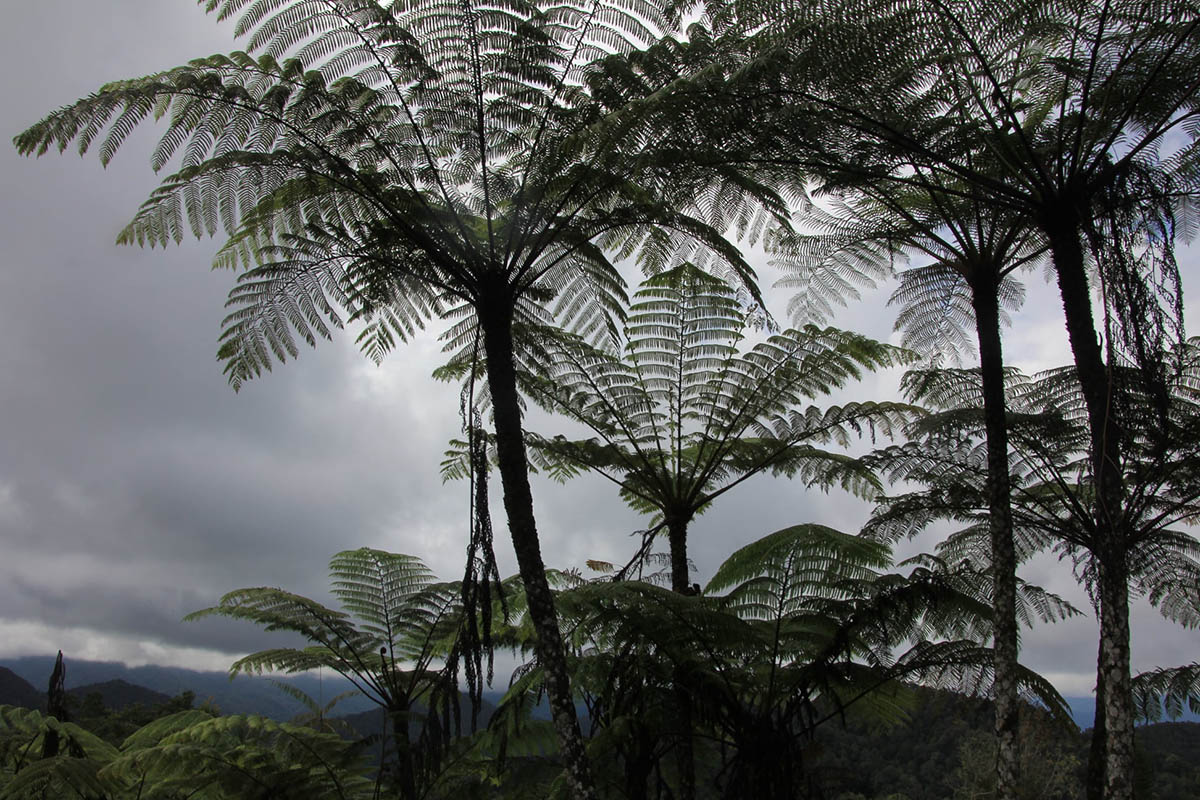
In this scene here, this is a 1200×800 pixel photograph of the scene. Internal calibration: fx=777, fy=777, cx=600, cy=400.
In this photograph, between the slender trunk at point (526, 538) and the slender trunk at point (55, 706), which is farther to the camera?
the slender trunk at point (55, 706)

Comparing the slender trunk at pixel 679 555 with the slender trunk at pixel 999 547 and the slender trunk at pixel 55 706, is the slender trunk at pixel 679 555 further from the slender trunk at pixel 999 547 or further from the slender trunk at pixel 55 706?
the slender trunk at pixel 55 706

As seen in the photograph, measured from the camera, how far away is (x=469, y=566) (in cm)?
351

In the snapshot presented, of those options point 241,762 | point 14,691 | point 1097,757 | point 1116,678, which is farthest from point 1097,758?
point 14,691

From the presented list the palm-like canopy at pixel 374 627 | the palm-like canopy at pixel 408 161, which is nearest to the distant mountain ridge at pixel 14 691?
the palm-like canopy at pixel 374 627

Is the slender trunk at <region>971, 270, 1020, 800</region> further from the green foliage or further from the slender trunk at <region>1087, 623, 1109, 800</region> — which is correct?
the green foliage

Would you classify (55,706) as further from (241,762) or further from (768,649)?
(768,649)

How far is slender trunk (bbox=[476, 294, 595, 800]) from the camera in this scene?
3.65 metres

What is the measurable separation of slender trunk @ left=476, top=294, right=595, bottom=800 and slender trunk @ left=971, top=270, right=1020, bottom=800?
242 cm

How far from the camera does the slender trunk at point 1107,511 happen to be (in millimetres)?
3783

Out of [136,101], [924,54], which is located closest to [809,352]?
[924,54]

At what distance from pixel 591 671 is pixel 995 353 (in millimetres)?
3284

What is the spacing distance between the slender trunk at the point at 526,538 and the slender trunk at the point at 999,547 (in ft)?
7.93

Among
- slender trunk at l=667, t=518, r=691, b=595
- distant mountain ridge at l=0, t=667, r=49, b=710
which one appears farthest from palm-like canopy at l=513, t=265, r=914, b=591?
distant mountain ridge at l=0, t=667, r=49, b=710

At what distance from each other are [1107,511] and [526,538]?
301 centimetres
